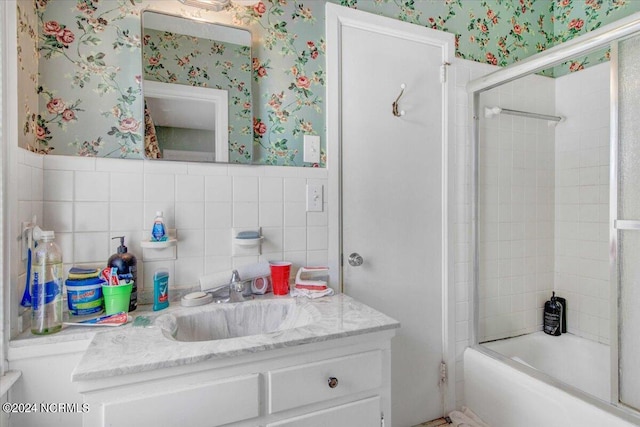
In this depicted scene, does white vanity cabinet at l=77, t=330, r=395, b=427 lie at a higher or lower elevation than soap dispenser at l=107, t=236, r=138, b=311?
lower

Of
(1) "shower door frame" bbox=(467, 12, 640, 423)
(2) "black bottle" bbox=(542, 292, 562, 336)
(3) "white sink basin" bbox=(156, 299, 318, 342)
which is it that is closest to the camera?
(3) "white sink basin" bbox=(156, 299, 318, 342)

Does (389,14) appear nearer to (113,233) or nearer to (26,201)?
(113,233)

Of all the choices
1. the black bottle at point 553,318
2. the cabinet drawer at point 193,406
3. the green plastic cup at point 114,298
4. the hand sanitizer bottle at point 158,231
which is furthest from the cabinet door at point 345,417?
the black bottle at point 553,318

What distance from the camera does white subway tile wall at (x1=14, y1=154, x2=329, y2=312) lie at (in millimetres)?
1182

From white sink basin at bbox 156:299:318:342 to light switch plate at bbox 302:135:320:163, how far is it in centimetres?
62

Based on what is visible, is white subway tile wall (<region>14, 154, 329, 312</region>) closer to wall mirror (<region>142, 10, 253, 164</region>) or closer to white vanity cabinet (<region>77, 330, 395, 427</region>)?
wall mirror (<region>142, 10, 253, 164</region>)

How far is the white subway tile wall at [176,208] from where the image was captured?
118 cm

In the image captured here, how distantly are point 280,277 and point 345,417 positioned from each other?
1.82 ft

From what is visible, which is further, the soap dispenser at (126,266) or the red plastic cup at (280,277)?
the red plastic cup at (280,277)

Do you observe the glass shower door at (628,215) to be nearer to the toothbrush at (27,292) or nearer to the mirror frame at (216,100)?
the mirror frame at (216,100)

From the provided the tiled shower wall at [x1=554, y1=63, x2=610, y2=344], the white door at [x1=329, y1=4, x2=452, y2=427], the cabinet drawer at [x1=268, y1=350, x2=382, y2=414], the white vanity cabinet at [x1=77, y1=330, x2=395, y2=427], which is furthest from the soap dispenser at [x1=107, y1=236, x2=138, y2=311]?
the tiled shower wall at [x1=554, y1=63, x2=610, y2=344]

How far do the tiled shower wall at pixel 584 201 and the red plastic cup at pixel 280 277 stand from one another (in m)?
1.79

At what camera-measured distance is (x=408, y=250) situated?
1.76m

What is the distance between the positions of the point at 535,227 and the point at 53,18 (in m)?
2.53
